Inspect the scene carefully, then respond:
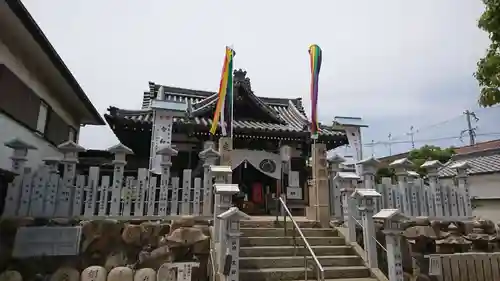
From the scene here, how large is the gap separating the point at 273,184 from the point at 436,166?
778cm

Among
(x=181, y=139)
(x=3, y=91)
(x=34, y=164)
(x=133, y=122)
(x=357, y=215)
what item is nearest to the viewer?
(x=3, y=91)

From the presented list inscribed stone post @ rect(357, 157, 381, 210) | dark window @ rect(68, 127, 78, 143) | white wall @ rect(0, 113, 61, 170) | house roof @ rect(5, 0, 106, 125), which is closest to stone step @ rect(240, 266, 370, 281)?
inscribed stone post @ rect(357, 157, 381, 210)

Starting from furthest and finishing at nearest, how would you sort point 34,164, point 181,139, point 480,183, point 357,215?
point 480,183 < point 181,139 < point 34,164 < point 357,215

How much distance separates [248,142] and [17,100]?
9.09 meters

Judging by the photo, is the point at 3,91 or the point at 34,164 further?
the point at 34,164

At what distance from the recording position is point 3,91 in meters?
8.30

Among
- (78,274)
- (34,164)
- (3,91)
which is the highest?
(3,91)

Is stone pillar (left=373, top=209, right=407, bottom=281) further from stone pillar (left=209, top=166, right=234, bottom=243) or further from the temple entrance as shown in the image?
the temple entrance

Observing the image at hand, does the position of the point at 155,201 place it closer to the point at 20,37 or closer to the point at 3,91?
the point at 3,91

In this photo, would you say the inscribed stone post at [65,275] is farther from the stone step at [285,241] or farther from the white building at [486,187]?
the white building at [486,187]

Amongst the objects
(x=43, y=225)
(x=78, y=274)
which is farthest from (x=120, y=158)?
(x=78, y=274)

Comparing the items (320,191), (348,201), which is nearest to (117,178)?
(320,191)

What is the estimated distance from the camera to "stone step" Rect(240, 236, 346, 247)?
27.6 feet

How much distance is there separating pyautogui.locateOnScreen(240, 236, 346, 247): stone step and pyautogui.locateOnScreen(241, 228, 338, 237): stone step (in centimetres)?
25
